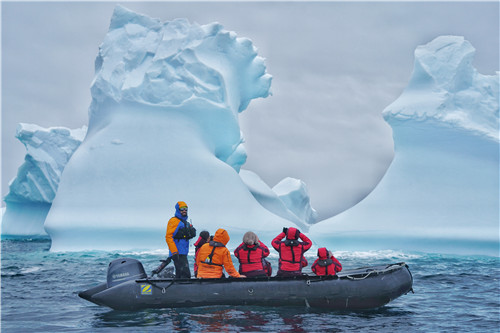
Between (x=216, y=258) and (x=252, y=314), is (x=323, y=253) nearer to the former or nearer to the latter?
(x=252, y=314)

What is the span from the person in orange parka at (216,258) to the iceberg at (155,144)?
1095 centimetres

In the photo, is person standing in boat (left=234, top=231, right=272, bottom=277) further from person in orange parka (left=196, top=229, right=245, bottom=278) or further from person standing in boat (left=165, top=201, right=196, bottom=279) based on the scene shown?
person standing in boat (left=165, top=201, right=196, bottom=279)

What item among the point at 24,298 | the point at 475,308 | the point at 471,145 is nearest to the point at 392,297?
the point at 475,308

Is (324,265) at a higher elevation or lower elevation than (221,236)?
lower

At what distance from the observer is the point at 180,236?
7758mm

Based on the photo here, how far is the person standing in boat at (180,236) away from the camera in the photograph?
25.5 ft

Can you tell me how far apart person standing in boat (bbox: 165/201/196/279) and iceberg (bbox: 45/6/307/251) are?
10714 millimetres

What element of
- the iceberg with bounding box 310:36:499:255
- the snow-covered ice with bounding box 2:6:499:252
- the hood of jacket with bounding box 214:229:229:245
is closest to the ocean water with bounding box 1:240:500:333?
the hood of jacket with bounding box 214:229:229:245

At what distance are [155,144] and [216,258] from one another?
510 inches

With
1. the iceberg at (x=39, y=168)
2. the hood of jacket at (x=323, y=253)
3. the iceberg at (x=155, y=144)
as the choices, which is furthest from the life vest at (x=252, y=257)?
the iceberg at (x=39, y=168)

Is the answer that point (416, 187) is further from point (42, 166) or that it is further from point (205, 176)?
point (42, 166)

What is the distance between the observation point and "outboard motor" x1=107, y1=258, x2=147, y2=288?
802 cm

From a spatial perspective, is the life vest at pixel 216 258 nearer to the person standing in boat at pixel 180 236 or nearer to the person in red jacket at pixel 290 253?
the person standing in boat at pixel 180 236

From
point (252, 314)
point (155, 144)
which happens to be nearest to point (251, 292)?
point (252, 314)
